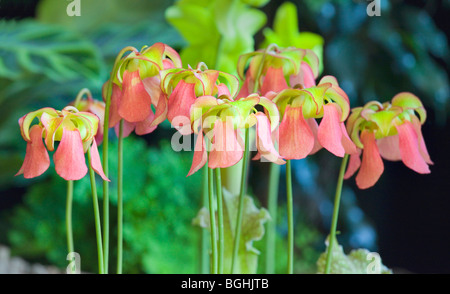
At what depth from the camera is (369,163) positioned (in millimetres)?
258

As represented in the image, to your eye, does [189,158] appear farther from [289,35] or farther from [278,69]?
[278,69]

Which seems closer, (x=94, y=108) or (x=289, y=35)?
(x=94, y=108)

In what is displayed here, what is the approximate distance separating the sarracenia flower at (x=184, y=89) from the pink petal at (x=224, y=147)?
0.02m

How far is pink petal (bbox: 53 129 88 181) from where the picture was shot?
214 millimetres

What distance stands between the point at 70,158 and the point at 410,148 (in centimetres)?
17

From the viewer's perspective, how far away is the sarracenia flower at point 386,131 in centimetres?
25

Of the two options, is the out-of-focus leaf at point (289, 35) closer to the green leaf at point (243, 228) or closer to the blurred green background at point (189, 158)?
the green leaf at point (243, 228)

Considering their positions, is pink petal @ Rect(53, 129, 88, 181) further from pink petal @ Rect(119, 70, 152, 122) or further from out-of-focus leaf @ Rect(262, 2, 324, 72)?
out-of-focus leaf @ Rect(262, 2, 324, 72)

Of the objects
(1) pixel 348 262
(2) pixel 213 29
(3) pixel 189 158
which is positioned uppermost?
(3) pixel 189 158

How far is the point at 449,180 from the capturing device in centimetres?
71

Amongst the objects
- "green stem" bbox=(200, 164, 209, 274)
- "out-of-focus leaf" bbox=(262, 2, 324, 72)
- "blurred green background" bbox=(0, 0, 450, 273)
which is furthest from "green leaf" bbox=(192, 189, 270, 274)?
"blurred green background" bbox=(0, 0, 450, 273)

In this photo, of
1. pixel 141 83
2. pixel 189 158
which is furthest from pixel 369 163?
pixel 189 158

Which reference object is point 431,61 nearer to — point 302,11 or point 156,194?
point 302,11
